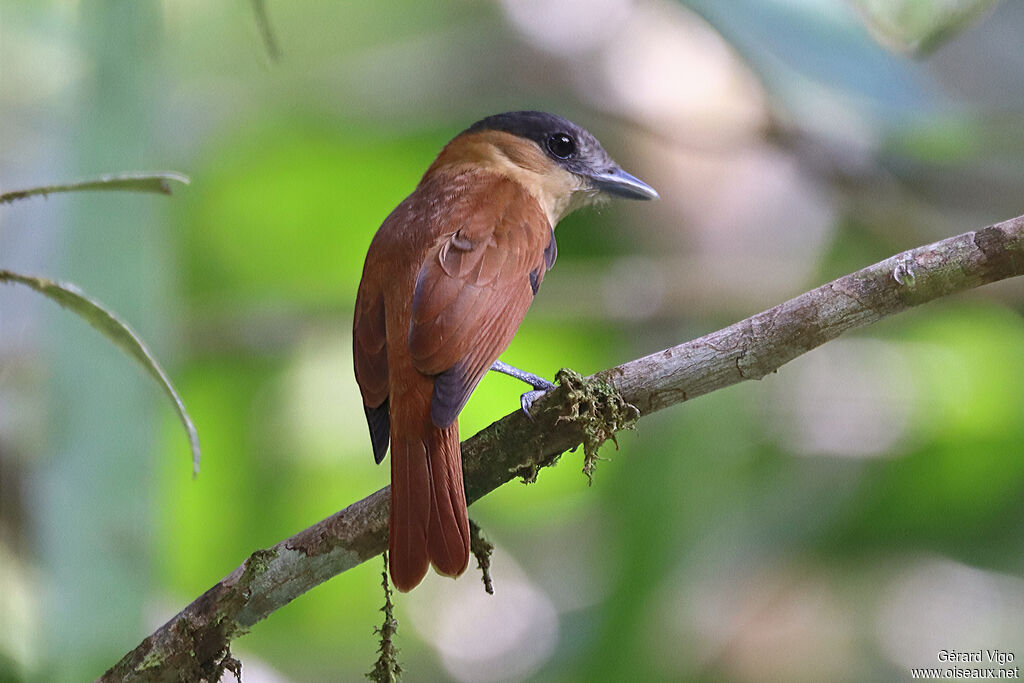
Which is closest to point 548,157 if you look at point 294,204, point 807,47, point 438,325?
point 807,47

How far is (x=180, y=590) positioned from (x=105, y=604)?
5.03 ft

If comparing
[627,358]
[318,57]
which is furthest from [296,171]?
[627,358]

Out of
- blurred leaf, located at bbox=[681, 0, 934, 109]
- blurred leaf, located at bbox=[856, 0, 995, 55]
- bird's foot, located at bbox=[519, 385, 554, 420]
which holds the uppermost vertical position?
blurred leaf, located at bbox=[681, 0, 934, 109]

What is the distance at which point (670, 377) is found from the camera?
176 cm

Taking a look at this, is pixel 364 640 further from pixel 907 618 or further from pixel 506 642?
pixel 907 618

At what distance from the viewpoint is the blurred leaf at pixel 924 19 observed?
2.16 meters

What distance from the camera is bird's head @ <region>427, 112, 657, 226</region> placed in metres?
2.82

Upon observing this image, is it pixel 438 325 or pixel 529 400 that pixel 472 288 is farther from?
pixel 529 400

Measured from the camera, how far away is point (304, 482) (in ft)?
13.9

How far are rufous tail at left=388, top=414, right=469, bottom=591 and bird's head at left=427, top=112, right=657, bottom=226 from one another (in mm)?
1006

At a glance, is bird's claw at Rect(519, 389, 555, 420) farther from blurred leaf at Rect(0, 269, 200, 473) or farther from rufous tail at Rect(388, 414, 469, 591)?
blurred leaf at Rect(0, 269, 200, 473)

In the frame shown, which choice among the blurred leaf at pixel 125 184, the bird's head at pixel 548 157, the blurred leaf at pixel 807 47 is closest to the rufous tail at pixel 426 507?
the blurred leaf at pixel 125 184

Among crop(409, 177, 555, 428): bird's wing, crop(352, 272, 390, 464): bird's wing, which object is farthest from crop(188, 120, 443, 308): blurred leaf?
crop(352, 272, 390, 464): bird's wing

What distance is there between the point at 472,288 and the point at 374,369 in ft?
0.78
